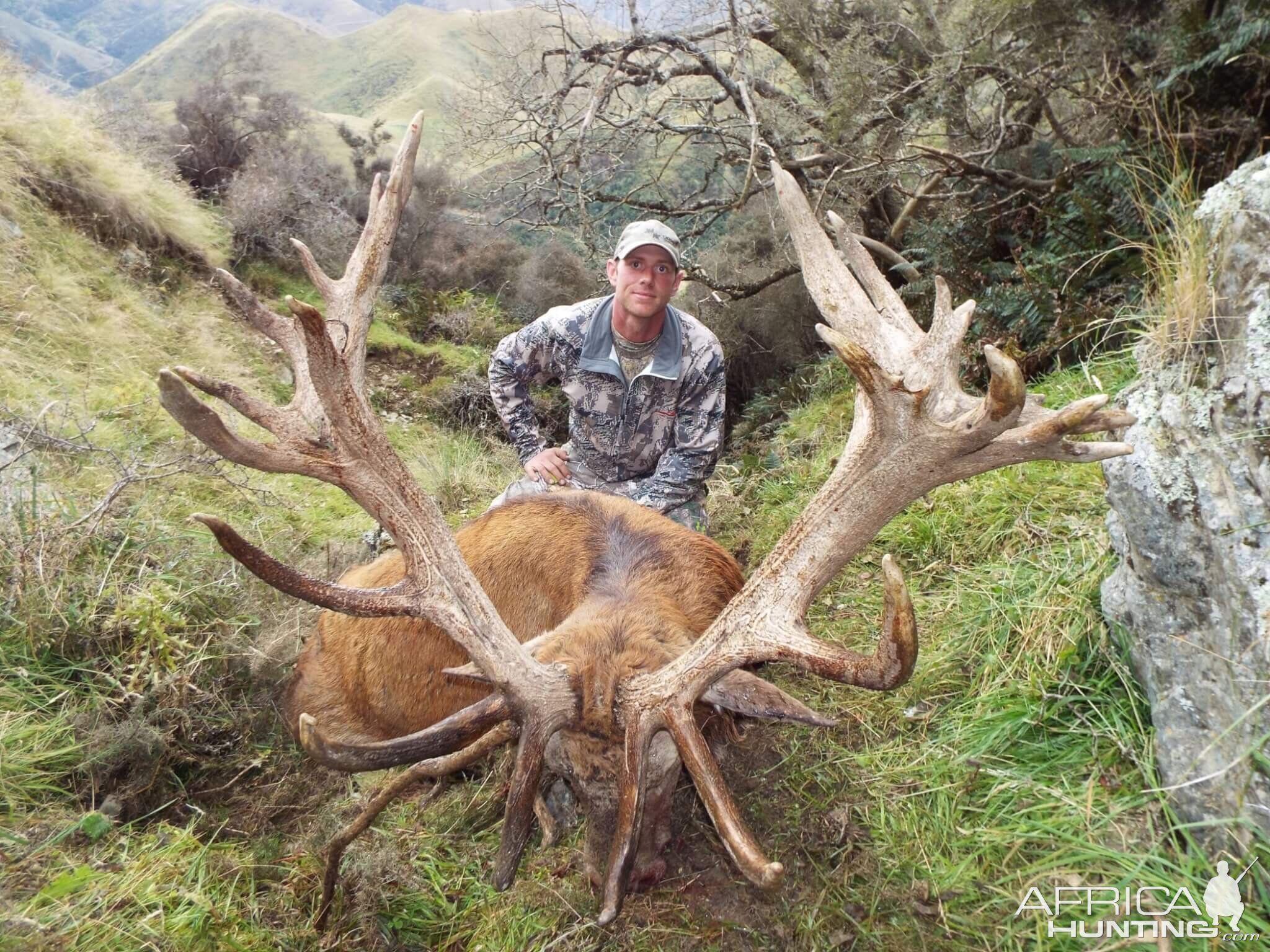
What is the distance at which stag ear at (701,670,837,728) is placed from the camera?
2129mm

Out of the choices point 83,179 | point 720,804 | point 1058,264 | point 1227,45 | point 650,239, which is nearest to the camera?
point 720,804

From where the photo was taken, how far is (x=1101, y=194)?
4387 mm

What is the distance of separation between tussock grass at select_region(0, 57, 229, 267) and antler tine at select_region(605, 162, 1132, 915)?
788 cm

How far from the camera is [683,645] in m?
2.42

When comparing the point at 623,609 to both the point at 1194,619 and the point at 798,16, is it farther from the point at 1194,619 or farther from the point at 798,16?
the point at 798,16

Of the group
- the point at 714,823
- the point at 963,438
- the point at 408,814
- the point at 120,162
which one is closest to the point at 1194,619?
the point at 963,438

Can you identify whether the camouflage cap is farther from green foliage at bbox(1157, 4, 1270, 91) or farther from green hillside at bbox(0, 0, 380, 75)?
→ green hillside at bbox(0, 0, 380, 75)

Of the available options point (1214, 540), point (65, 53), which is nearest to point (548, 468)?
point (1214, 540)

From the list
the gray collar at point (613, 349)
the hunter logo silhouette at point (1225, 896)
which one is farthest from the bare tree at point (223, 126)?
the hunter logo silhouette at point (1225, 896)

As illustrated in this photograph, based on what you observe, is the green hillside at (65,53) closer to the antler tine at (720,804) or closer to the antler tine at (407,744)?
the antler tine at (407,744)

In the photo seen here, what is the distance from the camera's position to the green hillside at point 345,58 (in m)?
45.1

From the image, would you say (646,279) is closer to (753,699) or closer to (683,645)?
(683,645)

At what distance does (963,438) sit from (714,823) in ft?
3.96

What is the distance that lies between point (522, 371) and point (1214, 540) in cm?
379
